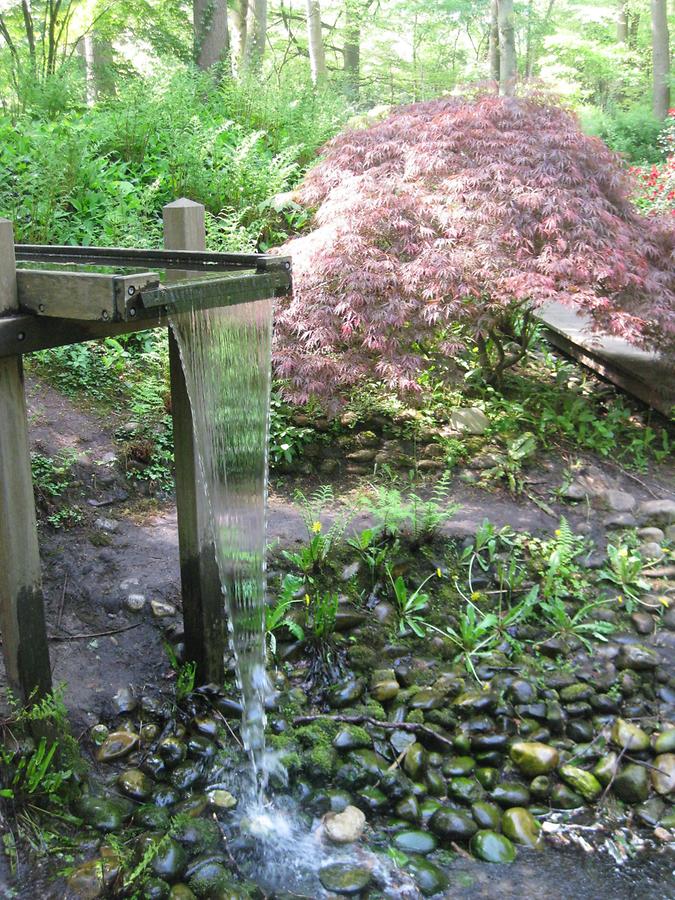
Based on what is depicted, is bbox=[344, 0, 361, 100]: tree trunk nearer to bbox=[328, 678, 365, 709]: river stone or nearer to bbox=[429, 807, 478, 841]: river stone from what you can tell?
bbox=[328, 678, 365, 709]: river stone

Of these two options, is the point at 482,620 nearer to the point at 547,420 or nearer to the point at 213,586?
the point at 213,586

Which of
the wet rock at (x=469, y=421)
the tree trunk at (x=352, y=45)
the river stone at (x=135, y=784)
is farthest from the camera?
the tree trunk at (x=352, y=45)

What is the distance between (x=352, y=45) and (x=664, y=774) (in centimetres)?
1945

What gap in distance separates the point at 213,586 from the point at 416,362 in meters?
2.12

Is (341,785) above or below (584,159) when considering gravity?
below

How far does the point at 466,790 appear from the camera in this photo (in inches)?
126

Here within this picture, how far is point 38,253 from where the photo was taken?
362 centimetres

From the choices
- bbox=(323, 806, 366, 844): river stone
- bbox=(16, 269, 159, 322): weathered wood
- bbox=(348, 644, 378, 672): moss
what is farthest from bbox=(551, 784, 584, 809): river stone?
bbox=(16, 269, 159, 322): weathered wood

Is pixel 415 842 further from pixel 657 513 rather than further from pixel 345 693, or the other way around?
pixel 657 513

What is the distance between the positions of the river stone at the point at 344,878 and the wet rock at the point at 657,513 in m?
3.15

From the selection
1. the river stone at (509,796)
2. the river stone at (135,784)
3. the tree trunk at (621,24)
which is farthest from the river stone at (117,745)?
the tree trunk at (621,24)

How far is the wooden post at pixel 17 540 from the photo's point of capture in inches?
96.2

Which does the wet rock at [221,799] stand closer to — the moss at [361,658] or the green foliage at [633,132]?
the moss at [361,658]

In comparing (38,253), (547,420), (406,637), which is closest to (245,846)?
(406,637)
